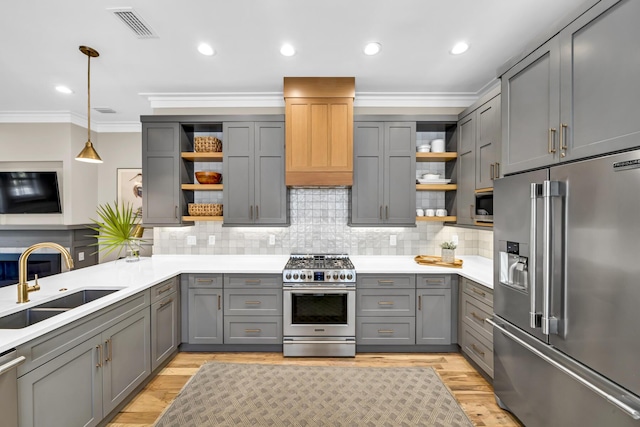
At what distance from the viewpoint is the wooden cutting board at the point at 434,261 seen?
Result: 9.99 ft

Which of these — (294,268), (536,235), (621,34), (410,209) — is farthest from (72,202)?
(621,34)

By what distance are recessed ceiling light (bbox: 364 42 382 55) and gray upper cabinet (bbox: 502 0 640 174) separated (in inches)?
43.5

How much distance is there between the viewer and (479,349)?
100 inches

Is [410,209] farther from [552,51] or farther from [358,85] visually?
[552,51]

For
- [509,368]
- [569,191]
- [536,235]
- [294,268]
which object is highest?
[569,191]

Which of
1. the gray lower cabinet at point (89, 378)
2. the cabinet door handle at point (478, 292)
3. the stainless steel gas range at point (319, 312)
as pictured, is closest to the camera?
the gray lower cabinet at point (89, 378)

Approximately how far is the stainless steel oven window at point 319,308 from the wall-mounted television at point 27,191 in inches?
166

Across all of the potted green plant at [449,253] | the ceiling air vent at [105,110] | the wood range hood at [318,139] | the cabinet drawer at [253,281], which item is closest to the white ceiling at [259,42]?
the wood range hood at [318,139]

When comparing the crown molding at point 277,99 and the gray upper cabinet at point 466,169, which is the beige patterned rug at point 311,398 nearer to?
the gray upper cabinet at point 466,169

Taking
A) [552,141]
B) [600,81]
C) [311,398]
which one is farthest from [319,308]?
[600,81]

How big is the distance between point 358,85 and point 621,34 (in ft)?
7.66

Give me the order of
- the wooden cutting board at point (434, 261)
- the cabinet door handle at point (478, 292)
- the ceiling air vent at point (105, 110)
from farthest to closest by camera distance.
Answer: the ceiling air vent at point (105, 110) → the wooden cutting board at point (434, 261) → the cabinet door handle at point (478, 292)

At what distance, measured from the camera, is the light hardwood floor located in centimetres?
208

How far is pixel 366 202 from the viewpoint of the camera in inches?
130
